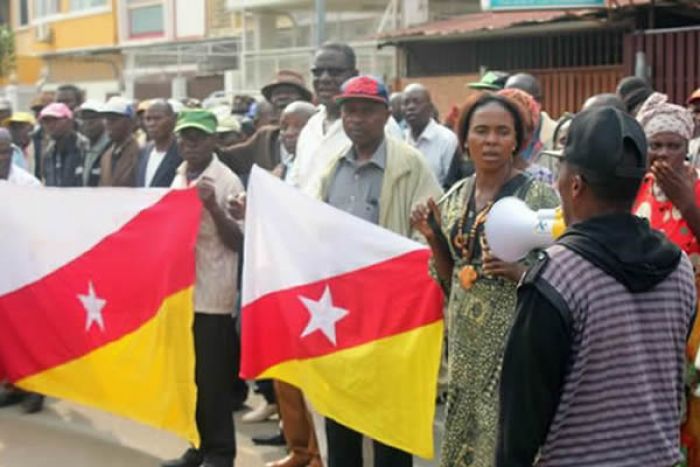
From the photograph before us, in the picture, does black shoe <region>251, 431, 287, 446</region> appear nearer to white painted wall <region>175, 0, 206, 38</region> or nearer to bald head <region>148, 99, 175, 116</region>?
bald head <region>148, 99, 175, 116</region>

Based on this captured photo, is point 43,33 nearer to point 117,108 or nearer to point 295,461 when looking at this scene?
point 117,108

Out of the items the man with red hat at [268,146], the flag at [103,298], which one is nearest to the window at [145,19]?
the man with red hat at [268,146]

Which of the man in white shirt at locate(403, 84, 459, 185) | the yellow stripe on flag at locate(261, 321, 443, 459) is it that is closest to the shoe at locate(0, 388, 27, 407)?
the man in white shirt at locate(403, 84, 459, 185)

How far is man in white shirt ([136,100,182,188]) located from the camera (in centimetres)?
675

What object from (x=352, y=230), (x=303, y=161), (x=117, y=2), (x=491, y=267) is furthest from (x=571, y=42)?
(x=117, y=2)

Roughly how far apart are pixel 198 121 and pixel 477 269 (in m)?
2.02

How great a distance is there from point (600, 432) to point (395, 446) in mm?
2032

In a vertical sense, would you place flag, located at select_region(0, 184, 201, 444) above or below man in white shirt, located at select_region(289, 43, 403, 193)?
below

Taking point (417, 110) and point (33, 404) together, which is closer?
point (33, 404)

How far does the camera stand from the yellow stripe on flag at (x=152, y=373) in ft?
16.7

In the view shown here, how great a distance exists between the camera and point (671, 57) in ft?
38.6

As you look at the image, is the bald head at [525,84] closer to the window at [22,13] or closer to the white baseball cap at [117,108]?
the white baseball cap at [117,108]

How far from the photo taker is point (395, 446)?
170 inches

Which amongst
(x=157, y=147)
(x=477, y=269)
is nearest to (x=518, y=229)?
(x=477, y=269)
